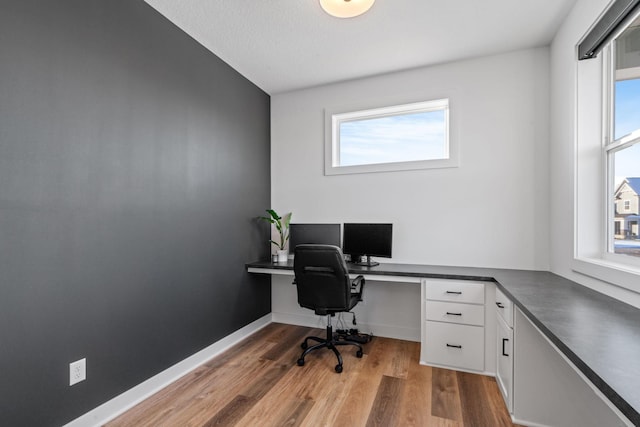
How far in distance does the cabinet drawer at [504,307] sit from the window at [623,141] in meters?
0.68

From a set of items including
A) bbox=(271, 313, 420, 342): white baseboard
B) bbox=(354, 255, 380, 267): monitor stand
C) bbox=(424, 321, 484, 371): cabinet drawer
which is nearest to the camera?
bbox=(424, 321, 484, 371): cabinet drawer

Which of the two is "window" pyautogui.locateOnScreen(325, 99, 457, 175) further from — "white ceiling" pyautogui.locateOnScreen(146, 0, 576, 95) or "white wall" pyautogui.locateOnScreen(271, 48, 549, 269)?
"white ceiling" pyautogui.locateOnScreen(146, 0, 576, 95)

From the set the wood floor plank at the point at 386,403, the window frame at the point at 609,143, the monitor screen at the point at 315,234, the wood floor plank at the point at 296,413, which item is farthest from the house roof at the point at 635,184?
the wood floor plank at the point at 296,413

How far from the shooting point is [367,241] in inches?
117

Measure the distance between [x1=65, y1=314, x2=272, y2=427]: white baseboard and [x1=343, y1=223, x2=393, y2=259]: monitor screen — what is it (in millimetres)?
1401

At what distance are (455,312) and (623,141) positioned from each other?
61.3 inches

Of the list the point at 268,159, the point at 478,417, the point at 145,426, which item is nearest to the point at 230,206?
the point at 268,159

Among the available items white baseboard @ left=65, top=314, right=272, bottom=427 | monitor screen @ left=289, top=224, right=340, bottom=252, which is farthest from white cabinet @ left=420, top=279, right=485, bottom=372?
white baseboard @ left=65, top=314, right=272, bottom=427

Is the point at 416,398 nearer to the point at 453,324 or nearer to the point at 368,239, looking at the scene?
the point at 453,324

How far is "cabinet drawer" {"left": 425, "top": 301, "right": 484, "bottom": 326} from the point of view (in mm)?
2334

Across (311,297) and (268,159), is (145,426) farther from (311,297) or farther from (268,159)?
(268,159)

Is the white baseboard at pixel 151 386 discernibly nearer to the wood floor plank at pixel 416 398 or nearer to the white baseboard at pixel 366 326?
the white baseboard at pixel 366 326

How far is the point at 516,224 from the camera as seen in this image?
267 cm

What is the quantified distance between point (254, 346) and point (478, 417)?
6.26 feet
